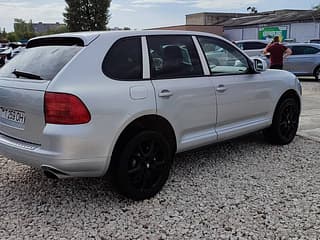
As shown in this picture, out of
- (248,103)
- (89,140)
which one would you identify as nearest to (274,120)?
(248,103)

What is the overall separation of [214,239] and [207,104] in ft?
5.62

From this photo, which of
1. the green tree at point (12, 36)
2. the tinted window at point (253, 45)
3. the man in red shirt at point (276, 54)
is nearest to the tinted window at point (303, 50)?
the tinted window at point (253, 45)

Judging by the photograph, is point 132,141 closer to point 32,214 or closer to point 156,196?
point 156,196

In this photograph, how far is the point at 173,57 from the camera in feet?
14.5

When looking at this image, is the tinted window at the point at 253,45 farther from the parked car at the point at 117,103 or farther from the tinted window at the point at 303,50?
the parked car at the point at 117,103

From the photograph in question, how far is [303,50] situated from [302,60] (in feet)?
1.45

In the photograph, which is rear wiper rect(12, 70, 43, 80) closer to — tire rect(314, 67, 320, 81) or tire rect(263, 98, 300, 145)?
tire rect(263, 98, 300, 145)

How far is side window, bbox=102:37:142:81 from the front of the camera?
380 centimetres

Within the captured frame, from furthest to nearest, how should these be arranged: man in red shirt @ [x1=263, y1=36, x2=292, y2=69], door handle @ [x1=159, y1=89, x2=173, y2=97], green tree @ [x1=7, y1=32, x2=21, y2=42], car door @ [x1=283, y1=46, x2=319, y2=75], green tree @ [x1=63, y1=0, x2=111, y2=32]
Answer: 1. green tree @ [x1=7, y1=32, x2=21, y2=42]
2. green tree @ [x1=63, y1=0, x2=111, y2=32]
3. car door @ [x1=283, y1=46, x2=319, y2=75]
4. man in red shirt @ [x1=263, y1=36, x2=292, y2=69]
5. door handle @ [x1=159, y1=89, x2=173, y2=97]

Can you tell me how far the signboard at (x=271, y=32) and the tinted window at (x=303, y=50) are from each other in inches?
914

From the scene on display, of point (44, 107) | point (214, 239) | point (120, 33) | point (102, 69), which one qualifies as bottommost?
point (214, 239)

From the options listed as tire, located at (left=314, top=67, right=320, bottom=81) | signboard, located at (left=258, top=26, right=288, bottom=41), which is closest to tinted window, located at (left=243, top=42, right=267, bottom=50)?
tire, located at (left=314, top=67, right=320, bottom=81)

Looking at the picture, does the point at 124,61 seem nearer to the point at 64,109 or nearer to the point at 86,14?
the point at 64,109

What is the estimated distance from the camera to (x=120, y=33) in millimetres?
4074
